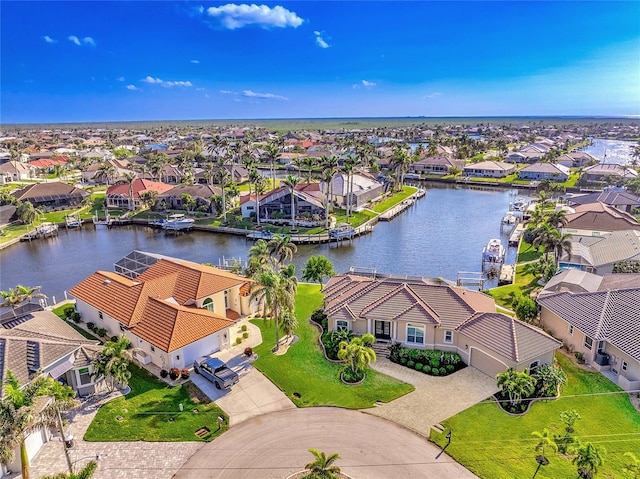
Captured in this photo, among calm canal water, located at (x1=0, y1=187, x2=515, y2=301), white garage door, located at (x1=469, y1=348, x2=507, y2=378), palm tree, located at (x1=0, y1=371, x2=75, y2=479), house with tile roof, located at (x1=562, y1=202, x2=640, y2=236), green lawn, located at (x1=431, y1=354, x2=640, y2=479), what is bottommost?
calm canal water, located at (x1=0, y1=187, x2=515, y2=301)

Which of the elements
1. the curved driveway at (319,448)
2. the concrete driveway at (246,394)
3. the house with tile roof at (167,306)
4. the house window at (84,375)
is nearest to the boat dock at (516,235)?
the house with tile roof at (167,306)

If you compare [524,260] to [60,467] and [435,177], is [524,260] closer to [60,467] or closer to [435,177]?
[60,467]

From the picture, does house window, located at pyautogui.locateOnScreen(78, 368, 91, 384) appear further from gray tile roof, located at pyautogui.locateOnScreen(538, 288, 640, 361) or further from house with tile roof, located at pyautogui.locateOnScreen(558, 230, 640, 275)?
house with tile roof, located at pyautogui.locateOnScreen(558, 230, 640, 275)

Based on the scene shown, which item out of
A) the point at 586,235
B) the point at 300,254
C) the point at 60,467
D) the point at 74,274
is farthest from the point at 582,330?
the point at 74,274

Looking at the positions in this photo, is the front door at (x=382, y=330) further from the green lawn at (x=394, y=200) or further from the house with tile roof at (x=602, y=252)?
the green lawn at (x=394, y=200)

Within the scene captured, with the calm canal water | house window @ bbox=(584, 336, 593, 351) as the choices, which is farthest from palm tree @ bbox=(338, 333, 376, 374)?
the calm canal water

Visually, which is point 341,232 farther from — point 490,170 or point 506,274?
point 490,170
